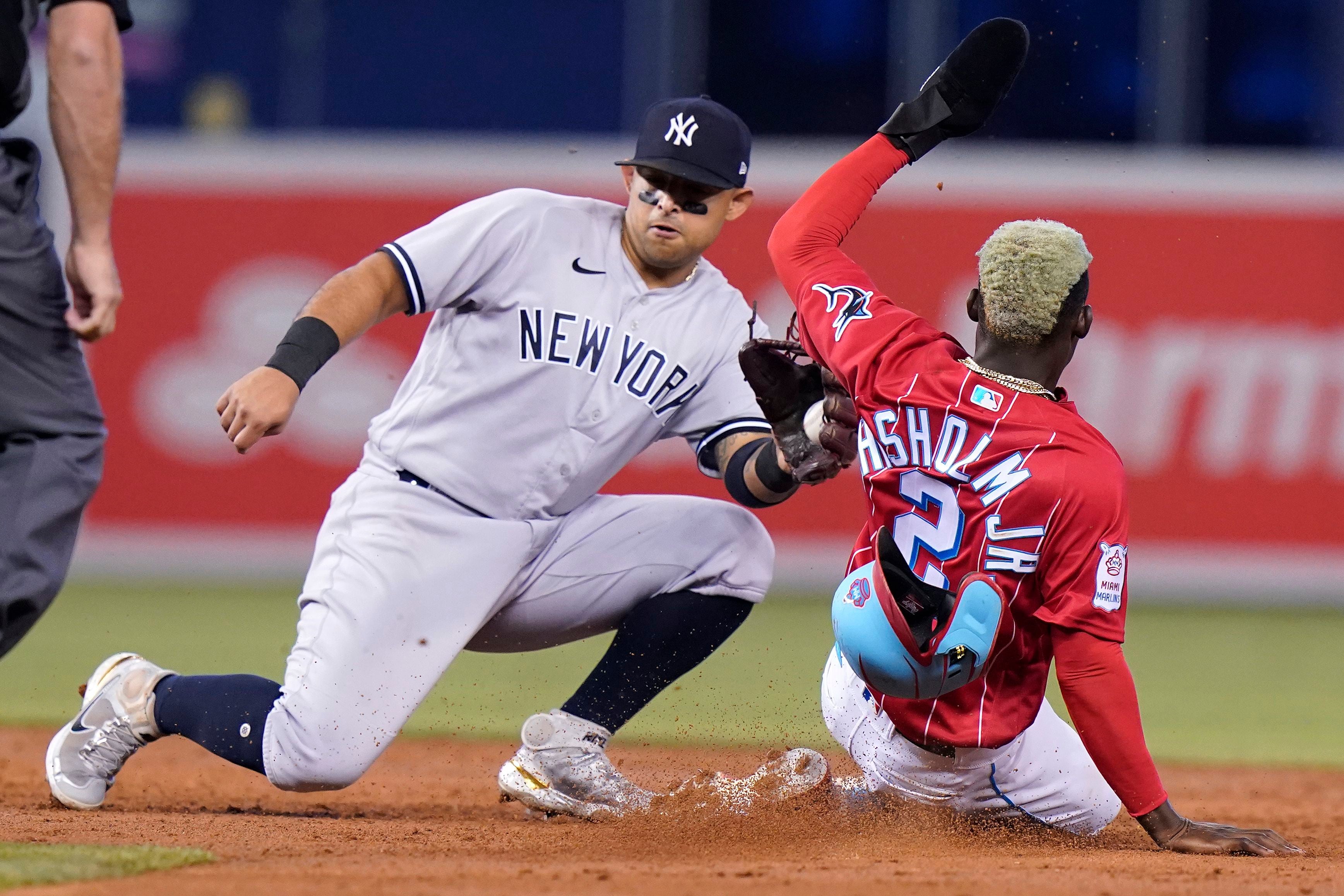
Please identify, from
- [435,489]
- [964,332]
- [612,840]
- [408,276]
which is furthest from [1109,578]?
[964,332]

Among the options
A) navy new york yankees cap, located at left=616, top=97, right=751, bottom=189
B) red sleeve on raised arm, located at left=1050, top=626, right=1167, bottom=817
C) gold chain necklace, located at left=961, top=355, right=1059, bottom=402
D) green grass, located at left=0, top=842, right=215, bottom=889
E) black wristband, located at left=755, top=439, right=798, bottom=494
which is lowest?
green grass, located at left=0, top=842, right=215, bottom=889

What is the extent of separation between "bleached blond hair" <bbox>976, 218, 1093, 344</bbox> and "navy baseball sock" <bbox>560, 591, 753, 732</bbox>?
1.21 m

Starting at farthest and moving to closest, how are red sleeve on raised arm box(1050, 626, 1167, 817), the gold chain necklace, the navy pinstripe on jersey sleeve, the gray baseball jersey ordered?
1. the gray baseball jersey
2. the navy pinstripe on jersey sleeve
3. the gold chain necklace
4. red sleeve on raised arm box(1050, 626, 1167, 817)

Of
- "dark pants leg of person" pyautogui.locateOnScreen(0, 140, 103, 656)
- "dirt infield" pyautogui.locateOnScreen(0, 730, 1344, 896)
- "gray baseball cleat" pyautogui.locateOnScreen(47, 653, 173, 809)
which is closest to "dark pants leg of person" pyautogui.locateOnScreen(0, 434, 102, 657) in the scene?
"dark pants leg of person" pyautogui.locateOnScreen(0, 140, 103, 656)

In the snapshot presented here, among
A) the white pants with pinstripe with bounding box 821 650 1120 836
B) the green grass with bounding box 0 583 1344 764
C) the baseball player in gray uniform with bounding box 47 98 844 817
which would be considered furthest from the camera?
the green grass with bounding box 0 583 1344 764

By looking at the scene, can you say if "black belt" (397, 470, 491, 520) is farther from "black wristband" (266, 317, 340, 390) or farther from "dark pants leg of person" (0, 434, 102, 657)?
"dark pants leg of person" (0, 434, 102, 657)

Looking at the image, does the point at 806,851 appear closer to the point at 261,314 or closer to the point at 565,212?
the point at 565,212

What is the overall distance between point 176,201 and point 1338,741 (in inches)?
247

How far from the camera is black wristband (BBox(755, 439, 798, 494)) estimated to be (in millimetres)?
3840

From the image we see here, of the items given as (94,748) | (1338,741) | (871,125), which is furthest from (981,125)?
Answer: (871,125)

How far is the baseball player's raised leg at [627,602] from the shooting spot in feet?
13.1

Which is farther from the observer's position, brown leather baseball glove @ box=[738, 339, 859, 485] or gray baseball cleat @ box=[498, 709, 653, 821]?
gray baseball cleat @ box=[498, 709, 653, 821]

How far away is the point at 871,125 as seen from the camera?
Result: 982 centimetres

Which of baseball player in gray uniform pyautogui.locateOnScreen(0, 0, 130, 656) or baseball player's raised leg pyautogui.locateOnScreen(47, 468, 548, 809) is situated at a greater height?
baseball player in gray uniform pyautogui.locateOnScreen(0, 0, 130, 656)
